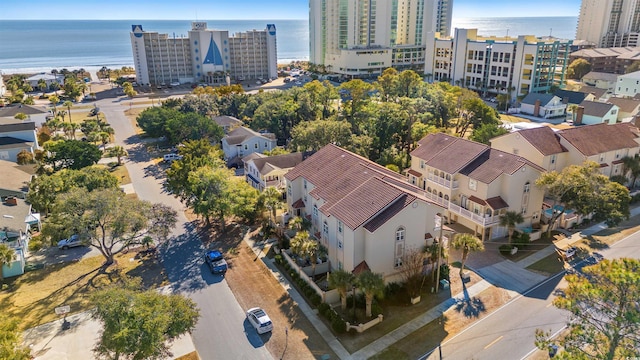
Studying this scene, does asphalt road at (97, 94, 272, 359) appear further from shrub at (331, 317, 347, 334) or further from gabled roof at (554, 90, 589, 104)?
gabled roof at (554, 90, 589, 104)

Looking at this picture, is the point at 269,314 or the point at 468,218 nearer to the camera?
the point at 269,314

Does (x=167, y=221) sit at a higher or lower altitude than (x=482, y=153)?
lower

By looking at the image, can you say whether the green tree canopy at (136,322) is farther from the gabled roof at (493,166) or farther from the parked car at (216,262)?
the gabled roof at (493,166)

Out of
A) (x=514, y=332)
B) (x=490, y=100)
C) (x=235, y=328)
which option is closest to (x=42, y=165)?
(x=235, y=328)

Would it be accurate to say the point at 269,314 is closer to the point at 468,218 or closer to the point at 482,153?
the point at 468,218

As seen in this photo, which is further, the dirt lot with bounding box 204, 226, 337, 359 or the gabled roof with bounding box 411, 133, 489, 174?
the gabled roof with bounding box 411, 133, 489, 174

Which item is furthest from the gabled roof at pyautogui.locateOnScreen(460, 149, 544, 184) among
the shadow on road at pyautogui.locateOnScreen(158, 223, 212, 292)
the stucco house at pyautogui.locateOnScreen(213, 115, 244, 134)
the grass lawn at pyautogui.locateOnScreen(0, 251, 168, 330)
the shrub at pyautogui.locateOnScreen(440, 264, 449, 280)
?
the stucco house at pyautogui.locateOnScreen(213, 115, 244, 134)

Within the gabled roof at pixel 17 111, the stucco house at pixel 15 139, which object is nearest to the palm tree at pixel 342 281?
the stucco house at pixel 15 139
